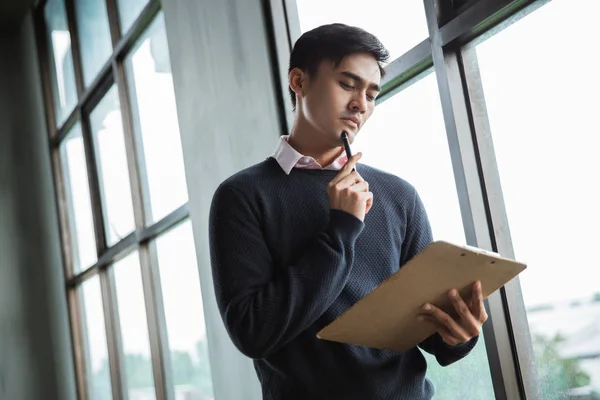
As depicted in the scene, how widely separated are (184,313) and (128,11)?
1.57 m

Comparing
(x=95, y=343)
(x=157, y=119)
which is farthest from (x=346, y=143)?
(x=95, y=343)

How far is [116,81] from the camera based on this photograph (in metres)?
4.42

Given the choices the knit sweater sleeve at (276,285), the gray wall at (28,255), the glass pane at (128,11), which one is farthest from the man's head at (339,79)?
the gray wall at (28,255)

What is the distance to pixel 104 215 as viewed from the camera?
4.97m

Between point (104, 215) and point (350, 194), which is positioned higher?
point (104, 215)

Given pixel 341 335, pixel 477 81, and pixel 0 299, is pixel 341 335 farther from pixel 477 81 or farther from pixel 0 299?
pixel 0 299

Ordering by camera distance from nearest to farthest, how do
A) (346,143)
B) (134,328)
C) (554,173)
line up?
Answer: (346,143) → (554,173) → (134,328)

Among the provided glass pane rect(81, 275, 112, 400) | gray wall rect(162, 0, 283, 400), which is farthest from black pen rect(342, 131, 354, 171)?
glass pane rect(81, 275, 112, 400)

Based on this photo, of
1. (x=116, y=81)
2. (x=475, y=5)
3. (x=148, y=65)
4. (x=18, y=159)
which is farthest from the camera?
(x=18, y=159)

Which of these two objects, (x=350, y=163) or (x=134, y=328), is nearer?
(x=350, y=163)

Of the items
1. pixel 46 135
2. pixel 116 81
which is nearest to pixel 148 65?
pixel 116 81

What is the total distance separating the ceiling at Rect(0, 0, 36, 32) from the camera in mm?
5855

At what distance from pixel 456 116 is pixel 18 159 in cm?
473

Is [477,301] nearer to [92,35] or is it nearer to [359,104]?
[359,104]
